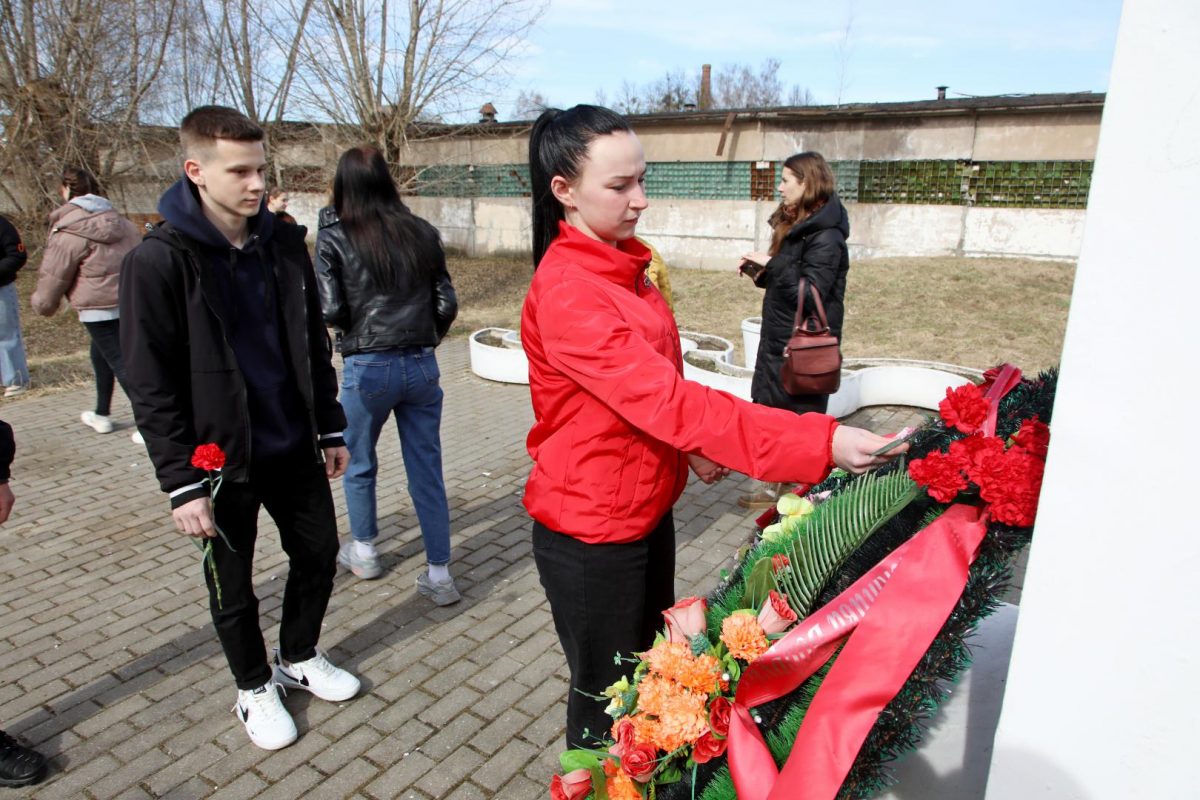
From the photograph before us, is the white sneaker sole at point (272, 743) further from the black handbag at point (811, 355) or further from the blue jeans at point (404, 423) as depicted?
the black handbag at point (811, 355)

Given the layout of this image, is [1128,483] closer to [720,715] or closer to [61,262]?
[720,715]

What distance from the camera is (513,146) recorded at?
17.6m

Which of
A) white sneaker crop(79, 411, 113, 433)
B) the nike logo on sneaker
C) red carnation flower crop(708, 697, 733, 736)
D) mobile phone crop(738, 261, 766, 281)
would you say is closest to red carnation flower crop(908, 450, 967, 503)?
red carnation flower crop(708, 697, 733, 736)

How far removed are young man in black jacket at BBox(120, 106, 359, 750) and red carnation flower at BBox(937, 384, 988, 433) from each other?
211 centimetres

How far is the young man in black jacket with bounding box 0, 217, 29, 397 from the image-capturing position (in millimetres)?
6371

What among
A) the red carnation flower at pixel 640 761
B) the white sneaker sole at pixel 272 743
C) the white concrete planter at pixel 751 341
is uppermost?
the red carnation flower at pixel 640 761

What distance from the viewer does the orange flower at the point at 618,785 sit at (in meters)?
1.53

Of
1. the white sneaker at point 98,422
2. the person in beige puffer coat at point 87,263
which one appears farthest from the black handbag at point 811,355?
the white sneaker at point 98,422

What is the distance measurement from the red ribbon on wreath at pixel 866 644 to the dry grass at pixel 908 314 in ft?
26.0

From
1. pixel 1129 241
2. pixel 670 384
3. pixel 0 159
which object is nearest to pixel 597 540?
pixel 670 384

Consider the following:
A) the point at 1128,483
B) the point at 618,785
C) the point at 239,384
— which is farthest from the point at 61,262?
the point at 1128,483

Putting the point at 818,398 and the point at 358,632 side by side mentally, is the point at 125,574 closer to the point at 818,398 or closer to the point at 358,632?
the point at 358,632

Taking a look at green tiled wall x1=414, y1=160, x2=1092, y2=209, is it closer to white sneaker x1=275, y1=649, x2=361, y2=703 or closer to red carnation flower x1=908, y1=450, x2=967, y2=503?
white sneaker x1=275, y1=649, x2=361, y2=703

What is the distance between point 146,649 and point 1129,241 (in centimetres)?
386
